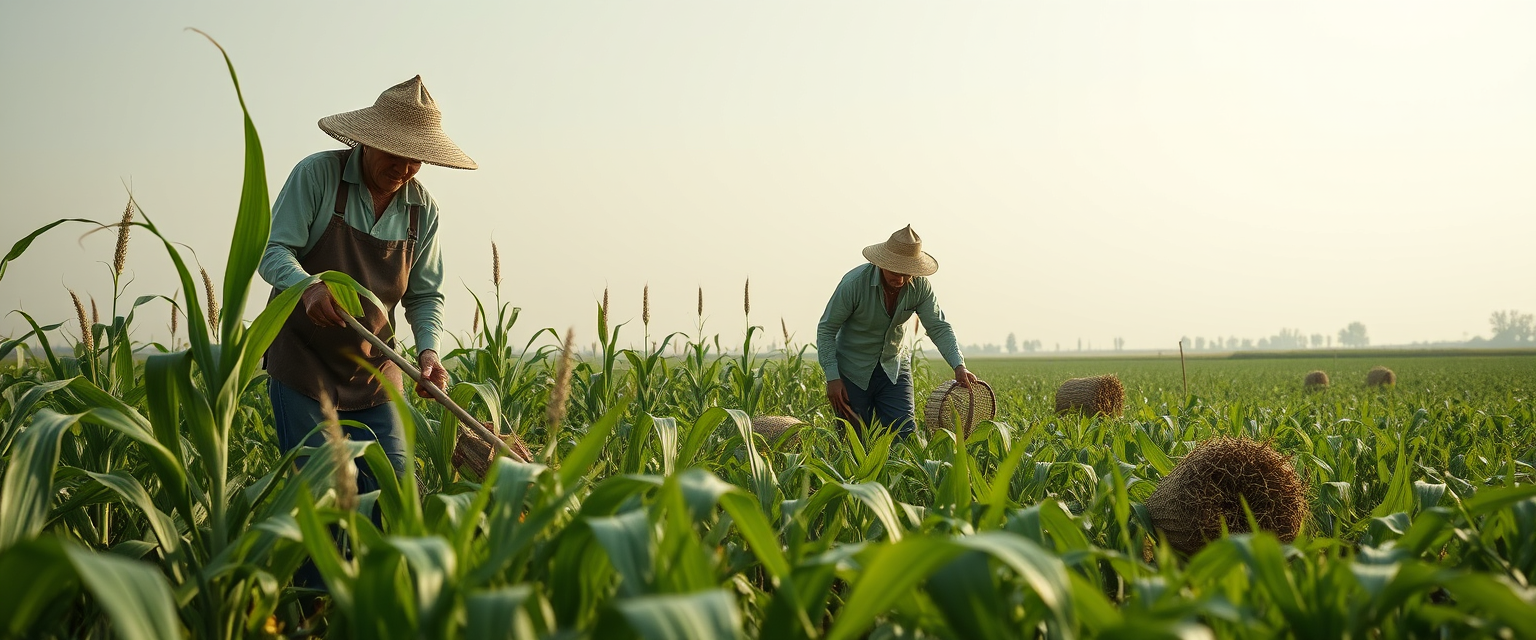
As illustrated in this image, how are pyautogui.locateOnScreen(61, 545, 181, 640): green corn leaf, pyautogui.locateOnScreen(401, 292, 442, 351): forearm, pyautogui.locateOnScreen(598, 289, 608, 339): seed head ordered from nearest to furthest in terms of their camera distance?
pyautogui.locateOnScreen(61, 545, 181, 640): green corn leaf
pyautogui.locateOnScreen(401, 292, 442, 351): forearm
pyautogui.locateOnScreen(598, 289, 608, 339): seed head

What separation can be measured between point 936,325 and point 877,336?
1.70ft

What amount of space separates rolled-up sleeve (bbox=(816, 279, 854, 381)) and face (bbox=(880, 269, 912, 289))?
278mm

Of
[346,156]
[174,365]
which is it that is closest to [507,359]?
[346,156]

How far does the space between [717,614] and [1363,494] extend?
14.4ft

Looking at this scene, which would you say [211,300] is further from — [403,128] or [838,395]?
[838,395]

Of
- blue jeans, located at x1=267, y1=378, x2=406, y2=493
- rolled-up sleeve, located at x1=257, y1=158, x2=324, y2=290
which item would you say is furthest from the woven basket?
rolled-up sleeve, located at x1=257, y1=158, x2=324, y2=290

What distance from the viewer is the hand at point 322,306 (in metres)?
2.57

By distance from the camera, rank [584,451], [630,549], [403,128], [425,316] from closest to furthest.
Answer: [630,549] < [584,451] < [403,128] < [425,316]

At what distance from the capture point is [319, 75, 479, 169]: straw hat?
3.01 m

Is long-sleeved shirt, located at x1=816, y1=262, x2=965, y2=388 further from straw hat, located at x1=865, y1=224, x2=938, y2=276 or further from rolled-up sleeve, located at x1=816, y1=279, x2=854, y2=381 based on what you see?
straw hat, located at x1=865, y1=224, x2=938, y2=276

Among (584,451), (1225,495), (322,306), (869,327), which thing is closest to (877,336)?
(869,327)

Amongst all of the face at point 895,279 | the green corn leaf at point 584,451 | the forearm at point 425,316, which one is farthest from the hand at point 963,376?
the green corn leaf at point 584,451

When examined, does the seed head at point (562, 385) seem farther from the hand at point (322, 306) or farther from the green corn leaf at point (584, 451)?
the hand at point (322, 306)

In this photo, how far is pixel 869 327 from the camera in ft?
19.3
